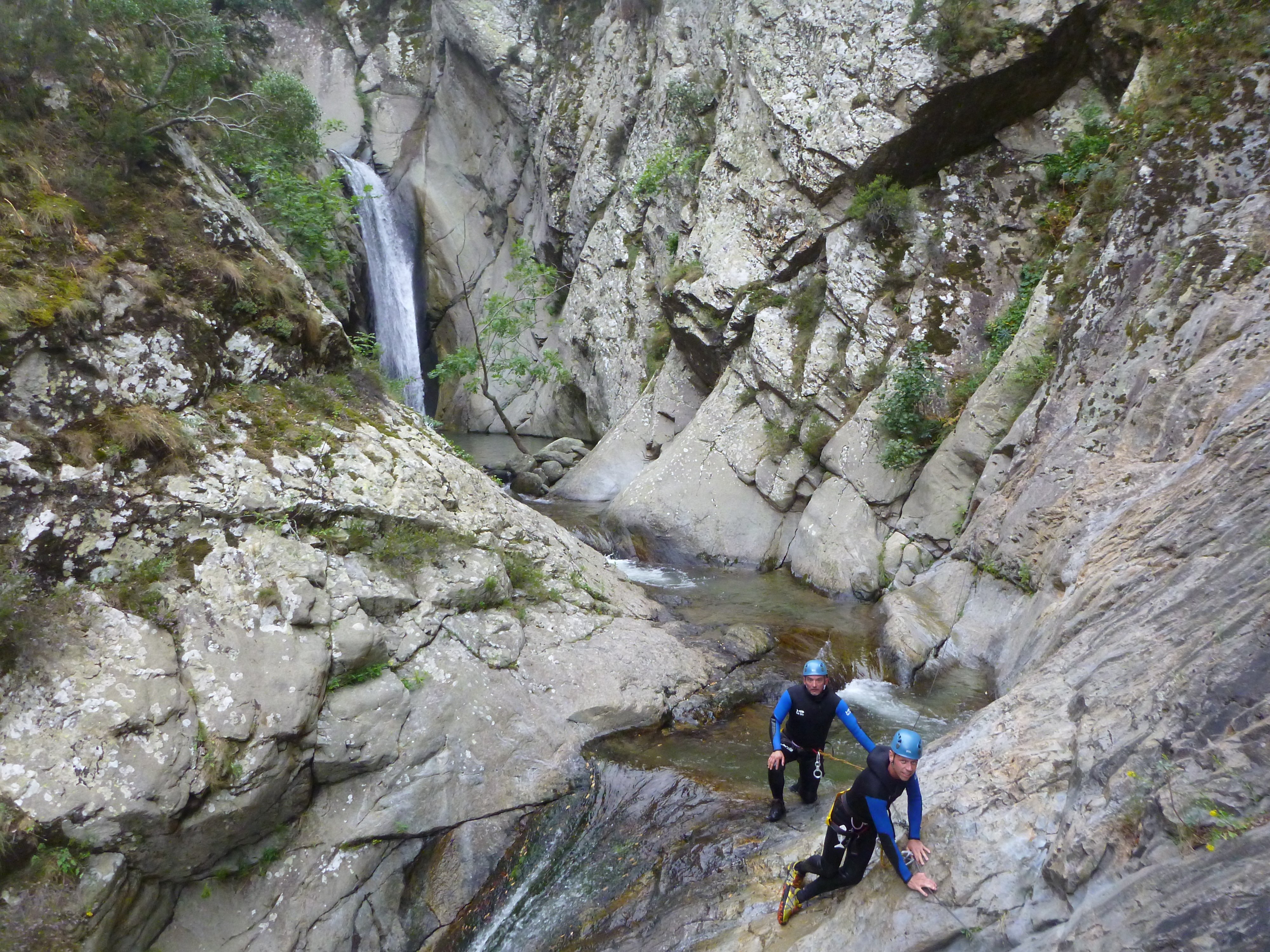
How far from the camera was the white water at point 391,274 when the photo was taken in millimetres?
24766

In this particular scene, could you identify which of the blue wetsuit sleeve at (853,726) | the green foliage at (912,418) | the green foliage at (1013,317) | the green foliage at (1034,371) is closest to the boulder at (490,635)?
the blue wetsuit sleeve at (853,726)

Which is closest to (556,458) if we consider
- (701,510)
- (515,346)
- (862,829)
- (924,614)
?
(515,346)

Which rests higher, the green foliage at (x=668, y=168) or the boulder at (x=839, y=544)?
the green foliage at (x=668, y=168)

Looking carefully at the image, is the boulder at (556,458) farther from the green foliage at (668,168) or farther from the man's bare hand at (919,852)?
the man's bare hand at (919,852)

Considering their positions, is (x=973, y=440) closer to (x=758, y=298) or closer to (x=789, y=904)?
(x=758, y=298)

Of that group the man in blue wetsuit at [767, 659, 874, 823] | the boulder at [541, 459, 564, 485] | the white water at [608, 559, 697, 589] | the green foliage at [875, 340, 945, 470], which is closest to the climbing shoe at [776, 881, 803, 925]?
the man in blue wetsuit at [767, 659, 874, 823]

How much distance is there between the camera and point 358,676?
6.61 meters

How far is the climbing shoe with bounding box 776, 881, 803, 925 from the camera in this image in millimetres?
4602

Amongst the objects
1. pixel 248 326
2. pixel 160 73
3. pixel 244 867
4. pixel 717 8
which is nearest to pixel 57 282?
pixel 248 326

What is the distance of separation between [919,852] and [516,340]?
67.1ft

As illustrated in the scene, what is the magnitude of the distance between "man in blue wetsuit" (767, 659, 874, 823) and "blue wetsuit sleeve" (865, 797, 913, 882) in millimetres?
1225

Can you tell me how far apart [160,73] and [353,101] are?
81.9 ft

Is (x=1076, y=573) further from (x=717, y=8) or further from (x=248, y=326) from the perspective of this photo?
(x=717, y=8)

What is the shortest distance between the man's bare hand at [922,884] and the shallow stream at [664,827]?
1.36 m
